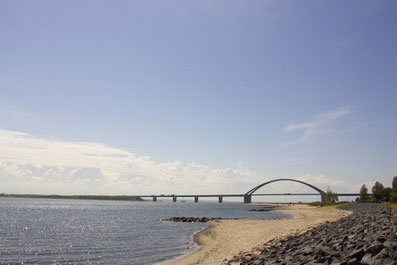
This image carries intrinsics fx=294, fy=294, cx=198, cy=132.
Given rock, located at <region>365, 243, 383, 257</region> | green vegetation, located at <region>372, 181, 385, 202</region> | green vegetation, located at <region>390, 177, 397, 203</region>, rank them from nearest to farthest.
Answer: rock, located at <region>365, 243, 383, 257</region> < green vegetation, located at <region>390, 177, 397, 203</region> < green vegetation, located at <region>372, 181, 385, 202</region>

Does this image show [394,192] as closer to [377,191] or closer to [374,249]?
[377,191]

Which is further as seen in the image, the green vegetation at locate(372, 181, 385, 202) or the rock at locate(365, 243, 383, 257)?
the green vegetation at locate(372, 181, 385, 202)

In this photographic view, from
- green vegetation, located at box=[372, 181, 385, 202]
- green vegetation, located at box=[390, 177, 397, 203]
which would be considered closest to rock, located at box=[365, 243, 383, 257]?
green vegetation, located at box=[390, 177, 397, 203]

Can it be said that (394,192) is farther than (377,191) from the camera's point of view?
No

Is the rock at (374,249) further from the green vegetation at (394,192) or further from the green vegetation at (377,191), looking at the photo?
the green vegetation at (377,191)

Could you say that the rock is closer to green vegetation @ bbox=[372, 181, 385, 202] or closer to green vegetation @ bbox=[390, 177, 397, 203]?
green vegetation @ bbox=[390, 177, 397, 203]

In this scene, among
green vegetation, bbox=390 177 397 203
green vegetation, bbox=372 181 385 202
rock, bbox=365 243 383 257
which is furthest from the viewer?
green vegetation, bbox=372 181 385 202

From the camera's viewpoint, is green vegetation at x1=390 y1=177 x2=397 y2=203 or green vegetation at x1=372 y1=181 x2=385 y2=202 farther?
green vegetation at x1=372 y1=181 x2=385 y2=202

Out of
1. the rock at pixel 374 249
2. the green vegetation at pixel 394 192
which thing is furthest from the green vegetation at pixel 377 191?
the rock at pixel 374 249

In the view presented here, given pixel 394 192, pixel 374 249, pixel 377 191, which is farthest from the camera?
pixel 377 191

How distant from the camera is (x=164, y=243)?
30281 millimetres

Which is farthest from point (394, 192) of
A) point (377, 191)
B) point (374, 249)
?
point (374, 249)

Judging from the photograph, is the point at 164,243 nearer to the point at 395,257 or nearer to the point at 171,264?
the point at 171,264

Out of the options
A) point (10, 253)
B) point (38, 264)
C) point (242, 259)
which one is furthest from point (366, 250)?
point (10, 253)
